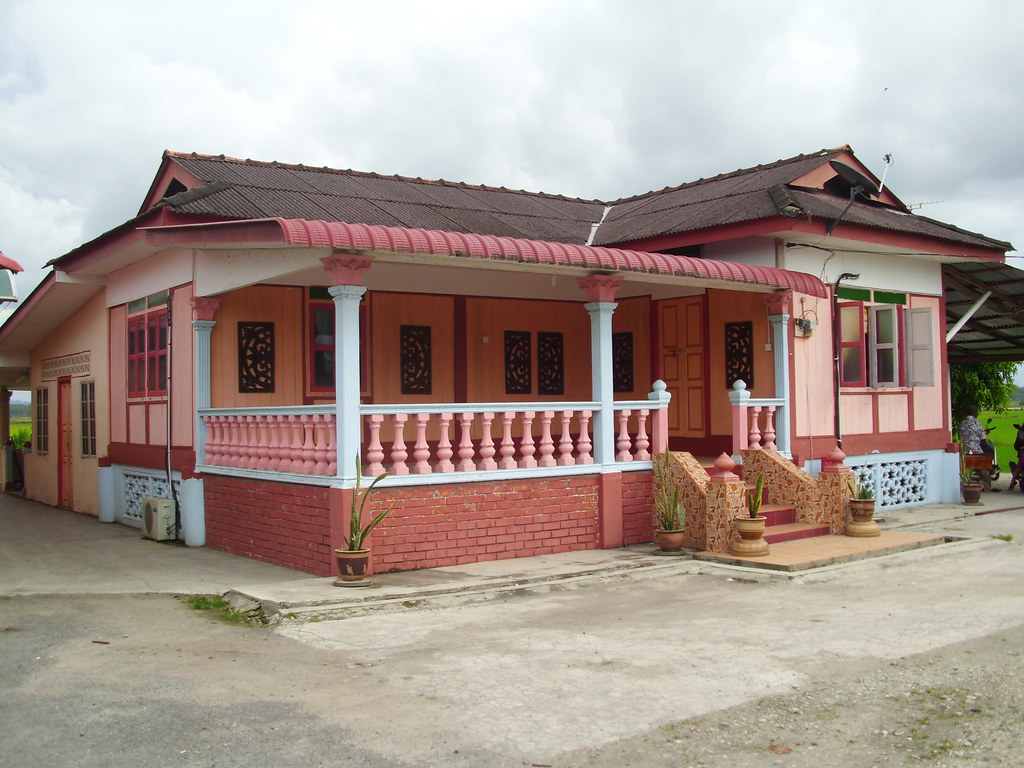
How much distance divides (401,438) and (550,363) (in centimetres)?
521

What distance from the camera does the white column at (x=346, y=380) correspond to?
348 inches

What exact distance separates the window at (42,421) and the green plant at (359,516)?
36.8 feet

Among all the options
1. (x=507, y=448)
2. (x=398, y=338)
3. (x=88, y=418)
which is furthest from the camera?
(x=88, y=418)

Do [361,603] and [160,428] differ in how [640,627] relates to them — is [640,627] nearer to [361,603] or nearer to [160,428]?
[361,603]

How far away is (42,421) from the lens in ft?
59.7

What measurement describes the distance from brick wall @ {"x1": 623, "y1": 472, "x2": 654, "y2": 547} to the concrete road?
62.7 inches

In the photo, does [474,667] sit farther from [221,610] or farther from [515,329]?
[515,329]

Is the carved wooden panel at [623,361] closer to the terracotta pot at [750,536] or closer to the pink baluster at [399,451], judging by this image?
the terracotta pot at [750,536]

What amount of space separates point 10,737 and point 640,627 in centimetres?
410

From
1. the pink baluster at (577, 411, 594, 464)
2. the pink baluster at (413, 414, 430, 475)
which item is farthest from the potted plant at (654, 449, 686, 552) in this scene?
the pink baluster at (413, 414, 430, 475)

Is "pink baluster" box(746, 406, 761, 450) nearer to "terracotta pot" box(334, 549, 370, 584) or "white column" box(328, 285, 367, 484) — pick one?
"white column" box(328, 285, 367, 484)

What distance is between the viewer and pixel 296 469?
961 centimetres

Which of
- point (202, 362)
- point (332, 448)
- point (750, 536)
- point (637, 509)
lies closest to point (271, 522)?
point (332, 448)

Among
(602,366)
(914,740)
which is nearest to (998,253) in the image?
(602,366)
